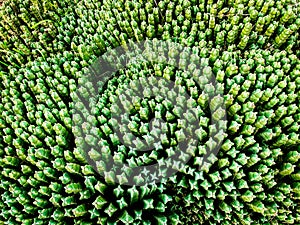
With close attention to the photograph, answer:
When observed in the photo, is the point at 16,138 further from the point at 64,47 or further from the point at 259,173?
the point at 259,173

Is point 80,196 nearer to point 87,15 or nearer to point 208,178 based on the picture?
point 208,178

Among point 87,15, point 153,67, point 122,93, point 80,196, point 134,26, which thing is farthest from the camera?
point 87,15

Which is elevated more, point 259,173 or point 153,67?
point 153,67

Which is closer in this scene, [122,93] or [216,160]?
[216,160]

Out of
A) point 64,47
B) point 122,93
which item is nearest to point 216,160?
point 122,93

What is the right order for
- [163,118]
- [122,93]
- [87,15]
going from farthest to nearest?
[87,15] < [122,93] < [163,118]

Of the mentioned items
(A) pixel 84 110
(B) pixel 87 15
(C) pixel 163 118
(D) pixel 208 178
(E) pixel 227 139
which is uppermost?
(B) pixel 87 15

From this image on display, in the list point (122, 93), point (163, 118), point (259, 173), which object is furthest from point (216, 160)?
point (122, 93)
